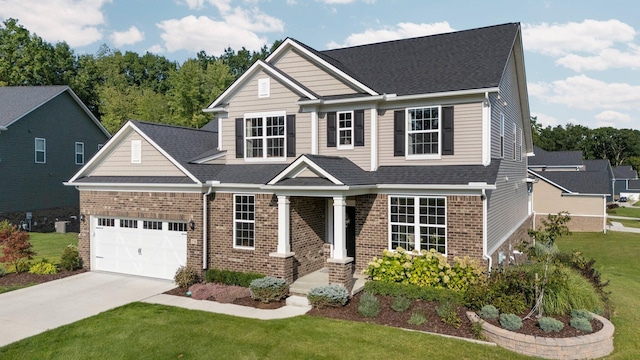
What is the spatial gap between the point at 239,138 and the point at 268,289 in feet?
22.0

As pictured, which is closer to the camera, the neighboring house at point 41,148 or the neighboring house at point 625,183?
the neighboring house at point 41,148

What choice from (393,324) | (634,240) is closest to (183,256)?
(393,324)

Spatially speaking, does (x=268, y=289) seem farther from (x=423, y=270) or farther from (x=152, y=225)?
(x=152, y=225)

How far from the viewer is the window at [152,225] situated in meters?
15.6

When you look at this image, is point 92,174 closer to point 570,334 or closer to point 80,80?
point 570,334

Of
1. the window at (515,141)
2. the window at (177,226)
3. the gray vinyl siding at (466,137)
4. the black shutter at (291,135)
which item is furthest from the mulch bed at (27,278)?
the window at (515,141)

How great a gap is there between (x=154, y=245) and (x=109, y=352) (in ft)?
22.8

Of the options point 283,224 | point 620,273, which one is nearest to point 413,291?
point 283,224

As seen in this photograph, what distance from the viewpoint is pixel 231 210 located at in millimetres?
14797

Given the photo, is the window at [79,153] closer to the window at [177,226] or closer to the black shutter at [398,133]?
the window at [177,226]

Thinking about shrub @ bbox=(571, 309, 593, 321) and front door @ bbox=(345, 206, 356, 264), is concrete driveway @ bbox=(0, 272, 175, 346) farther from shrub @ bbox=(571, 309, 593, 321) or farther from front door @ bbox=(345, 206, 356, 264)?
shrub @ bbox=(571, 309, 593, 321)

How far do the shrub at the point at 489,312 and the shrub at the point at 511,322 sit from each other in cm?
33

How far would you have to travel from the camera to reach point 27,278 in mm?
15422

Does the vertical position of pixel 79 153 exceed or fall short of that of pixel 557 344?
it exceeds it
